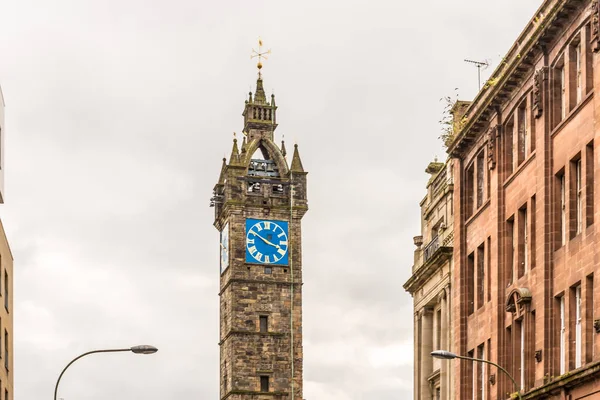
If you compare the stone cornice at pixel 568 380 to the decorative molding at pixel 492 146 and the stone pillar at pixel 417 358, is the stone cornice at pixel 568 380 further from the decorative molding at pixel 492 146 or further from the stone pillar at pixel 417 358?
the stone pillar at pixel 417 358

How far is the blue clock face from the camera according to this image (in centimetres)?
13525

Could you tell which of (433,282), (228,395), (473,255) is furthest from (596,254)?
(228,395)

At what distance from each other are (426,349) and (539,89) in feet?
66.6

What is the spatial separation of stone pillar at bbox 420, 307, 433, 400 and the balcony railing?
84.8 inches

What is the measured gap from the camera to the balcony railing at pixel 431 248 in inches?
2547

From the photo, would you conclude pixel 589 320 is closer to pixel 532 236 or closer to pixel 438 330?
pixel 532 236

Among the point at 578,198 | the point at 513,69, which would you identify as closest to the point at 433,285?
the point at 513,69

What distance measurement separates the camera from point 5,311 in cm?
6625

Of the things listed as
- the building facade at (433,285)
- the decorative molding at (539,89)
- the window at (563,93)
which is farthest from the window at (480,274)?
the window at (563,93)

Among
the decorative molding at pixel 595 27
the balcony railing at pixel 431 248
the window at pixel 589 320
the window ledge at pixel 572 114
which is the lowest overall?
the window at pixel 589 320

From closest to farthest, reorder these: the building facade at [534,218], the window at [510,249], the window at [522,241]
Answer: the building facade at [534,218], the window at [522,241], the window at [510,249]

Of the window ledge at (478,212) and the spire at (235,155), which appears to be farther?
the spire at (235,155)

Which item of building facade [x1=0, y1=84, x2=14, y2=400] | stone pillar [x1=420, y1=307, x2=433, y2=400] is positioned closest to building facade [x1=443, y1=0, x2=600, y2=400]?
stone pillar [x1=420, y1=307, x2=433, y2=400]

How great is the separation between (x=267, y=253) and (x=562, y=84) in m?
89.4
